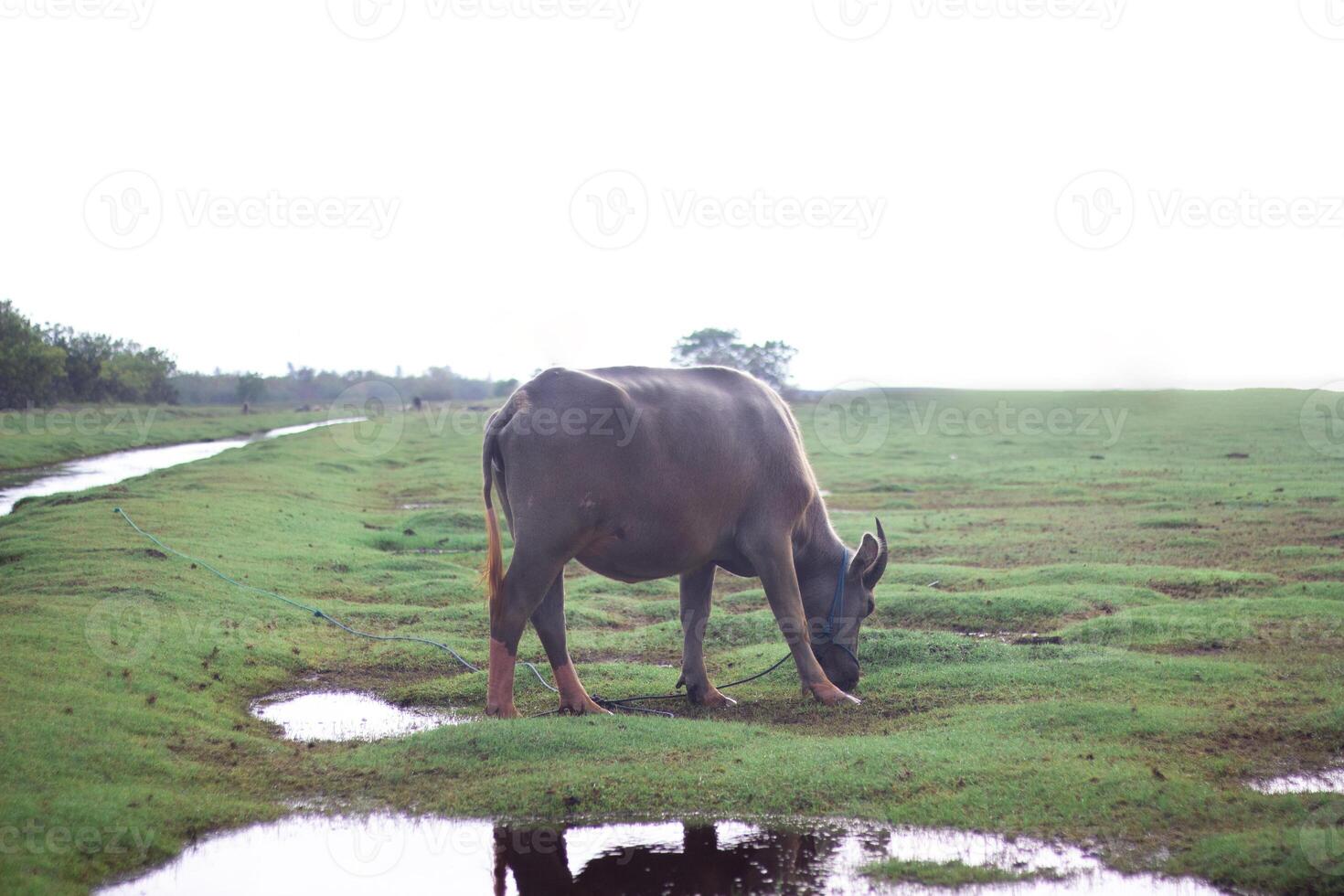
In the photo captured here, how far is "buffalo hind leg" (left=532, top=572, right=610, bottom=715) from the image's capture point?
7.72 m

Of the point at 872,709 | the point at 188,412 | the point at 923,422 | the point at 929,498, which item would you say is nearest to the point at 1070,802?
the point at 872,709

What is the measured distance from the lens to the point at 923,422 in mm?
55625

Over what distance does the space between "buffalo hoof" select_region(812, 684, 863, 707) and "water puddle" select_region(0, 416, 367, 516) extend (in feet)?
61.0

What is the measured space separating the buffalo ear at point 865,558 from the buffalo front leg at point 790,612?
1001 mm

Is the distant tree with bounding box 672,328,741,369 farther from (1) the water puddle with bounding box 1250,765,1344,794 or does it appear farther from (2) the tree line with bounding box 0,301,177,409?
(1) the water puddle with bounding box 1250,765,1344,794

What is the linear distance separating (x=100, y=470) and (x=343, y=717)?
94.1ft

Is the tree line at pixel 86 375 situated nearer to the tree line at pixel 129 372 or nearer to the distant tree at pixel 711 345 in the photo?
the tree line at pixel 129 372

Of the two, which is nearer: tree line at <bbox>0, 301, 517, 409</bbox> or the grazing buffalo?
the grazing buffalo

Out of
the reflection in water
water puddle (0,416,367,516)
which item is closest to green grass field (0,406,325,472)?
water puddle (0,416,367,516)

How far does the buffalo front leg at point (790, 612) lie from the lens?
27.0 ft

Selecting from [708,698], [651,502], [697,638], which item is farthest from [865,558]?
[651,502]

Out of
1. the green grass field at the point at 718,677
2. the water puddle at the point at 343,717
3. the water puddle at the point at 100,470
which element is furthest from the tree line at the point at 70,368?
the water puddle at the point at 343,717

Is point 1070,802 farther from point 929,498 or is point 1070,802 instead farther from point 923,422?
point 923,422

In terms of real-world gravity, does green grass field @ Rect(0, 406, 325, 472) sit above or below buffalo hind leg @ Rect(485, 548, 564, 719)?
above
